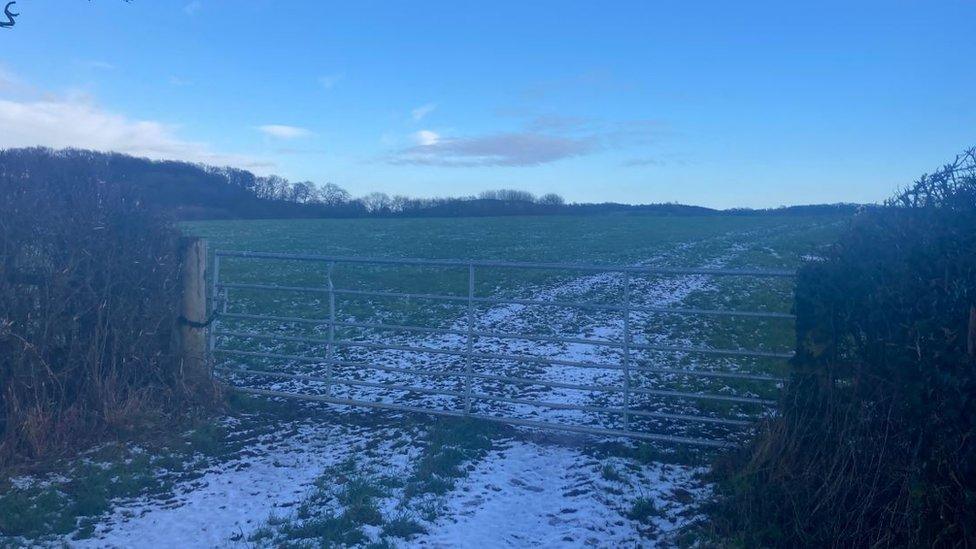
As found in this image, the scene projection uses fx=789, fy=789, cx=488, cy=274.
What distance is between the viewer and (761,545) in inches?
190

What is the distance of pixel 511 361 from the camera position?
10.2 metres

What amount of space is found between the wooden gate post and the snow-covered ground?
845 mm

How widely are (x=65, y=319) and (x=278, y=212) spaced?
2508 cm

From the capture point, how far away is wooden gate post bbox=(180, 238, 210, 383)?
797cm

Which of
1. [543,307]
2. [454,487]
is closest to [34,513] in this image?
[454,487]

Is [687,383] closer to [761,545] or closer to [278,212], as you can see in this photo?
[761,545]

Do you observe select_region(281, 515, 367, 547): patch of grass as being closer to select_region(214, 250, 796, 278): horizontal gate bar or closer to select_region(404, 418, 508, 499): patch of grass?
select_region(404, 418, 508, 499): patch of grass

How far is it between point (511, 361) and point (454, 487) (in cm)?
436

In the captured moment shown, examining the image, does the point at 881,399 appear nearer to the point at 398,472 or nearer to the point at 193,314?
the point at 398,472

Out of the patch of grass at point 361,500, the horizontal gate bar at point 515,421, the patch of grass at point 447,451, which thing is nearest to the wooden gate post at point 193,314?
the horizontal gate bar at point 515,421

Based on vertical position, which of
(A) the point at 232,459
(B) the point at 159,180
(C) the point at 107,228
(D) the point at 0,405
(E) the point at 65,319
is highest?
(B) the point at 159,180

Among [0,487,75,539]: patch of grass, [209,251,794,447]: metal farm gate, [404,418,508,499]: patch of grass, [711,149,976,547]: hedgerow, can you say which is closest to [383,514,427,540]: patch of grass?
[404,418,508,499]: patch of grass

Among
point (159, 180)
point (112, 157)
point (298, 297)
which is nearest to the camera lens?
point (112, 157)

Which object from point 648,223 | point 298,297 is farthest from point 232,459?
point 648,223
